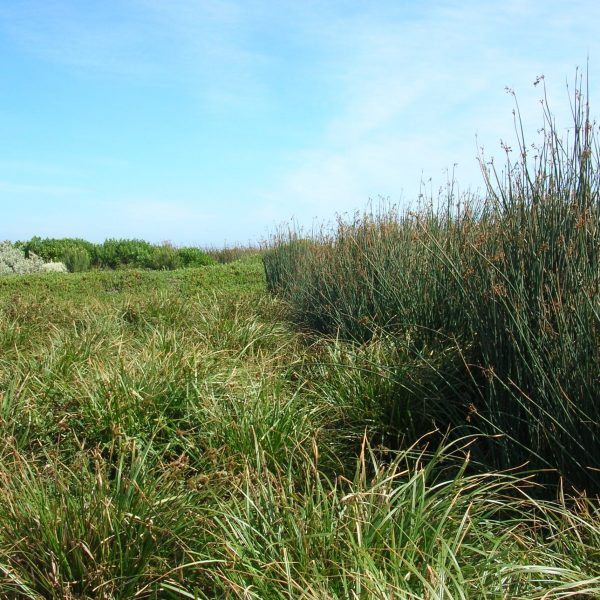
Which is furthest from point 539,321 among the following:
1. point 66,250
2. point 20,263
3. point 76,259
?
point 66,250

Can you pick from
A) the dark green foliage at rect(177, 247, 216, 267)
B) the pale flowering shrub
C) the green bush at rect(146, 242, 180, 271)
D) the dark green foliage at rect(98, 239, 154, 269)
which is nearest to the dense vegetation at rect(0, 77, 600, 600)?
the pale flowering shrub

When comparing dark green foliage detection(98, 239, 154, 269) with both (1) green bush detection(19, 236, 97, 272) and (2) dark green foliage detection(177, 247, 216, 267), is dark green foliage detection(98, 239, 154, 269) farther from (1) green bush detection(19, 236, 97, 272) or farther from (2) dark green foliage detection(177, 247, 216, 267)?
(2) dark green foliage detection(177, 247, 216, 267)

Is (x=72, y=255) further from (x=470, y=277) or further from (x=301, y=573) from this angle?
(x=301, y=573)

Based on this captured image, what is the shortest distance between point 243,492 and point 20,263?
15.7 m

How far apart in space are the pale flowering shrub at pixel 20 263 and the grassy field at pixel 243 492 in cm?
1119

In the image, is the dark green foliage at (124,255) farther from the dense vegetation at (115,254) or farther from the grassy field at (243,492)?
the grassy field at (243,492)

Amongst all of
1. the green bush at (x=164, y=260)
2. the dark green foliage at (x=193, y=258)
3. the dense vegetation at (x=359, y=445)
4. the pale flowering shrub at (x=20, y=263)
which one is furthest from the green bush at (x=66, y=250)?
the dense vegetation at (x=359, y=445)

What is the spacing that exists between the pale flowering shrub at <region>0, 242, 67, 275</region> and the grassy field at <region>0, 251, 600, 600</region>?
1119cm

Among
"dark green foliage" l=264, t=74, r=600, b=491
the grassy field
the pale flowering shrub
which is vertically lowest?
the grassy field

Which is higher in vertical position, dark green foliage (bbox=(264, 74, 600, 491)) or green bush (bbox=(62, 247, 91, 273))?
green bush (bbox=(62, 247, 91, 273))

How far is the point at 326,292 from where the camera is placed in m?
7.38

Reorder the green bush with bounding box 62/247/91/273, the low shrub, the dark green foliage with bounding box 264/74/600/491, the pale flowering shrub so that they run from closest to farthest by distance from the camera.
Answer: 1. the dark green foliage with bounding box 264/74/600/491
2. the low shrub
3. the pale flowering shrub
4. the green bush with bounding box 62/247/91/273

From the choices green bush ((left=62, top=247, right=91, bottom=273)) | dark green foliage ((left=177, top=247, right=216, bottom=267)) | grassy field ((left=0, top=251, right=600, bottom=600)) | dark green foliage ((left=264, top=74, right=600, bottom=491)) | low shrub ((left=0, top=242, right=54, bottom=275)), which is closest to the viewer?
grassy field ((left=0, top=251, right=600, bottom=600))

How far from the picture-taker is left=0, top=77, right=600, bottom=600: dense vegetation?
246 cm
